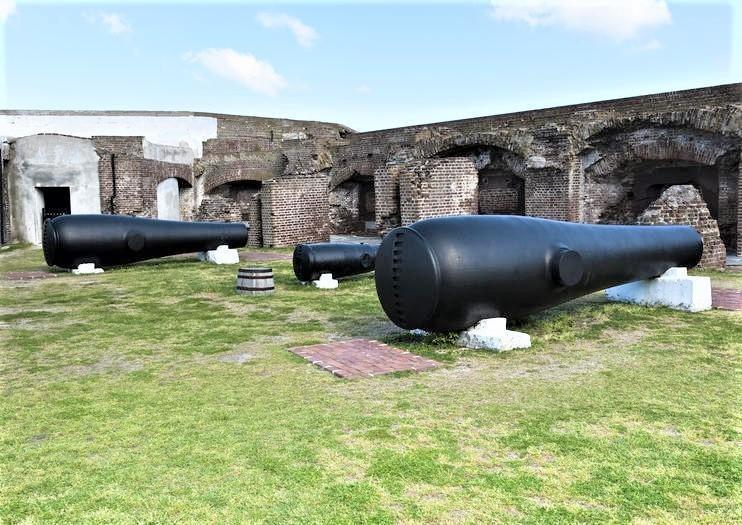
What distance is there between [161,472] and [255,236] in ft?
50.2

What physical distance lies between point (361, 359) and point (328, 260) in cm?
451

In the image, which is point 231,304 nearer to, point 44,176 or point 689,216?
point 689,216

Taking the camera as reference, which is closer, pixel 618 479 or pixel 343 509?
pixel 343 509

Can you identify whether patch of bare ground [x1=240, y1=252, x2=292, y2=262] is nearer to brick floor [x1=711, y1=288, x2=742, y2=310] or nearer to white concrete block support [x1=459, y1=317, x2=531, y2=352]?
brick floor [x1=711, y1=288, x2=742, y2=310]

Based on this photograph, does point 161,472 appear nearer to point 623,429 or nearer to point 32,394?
point 32,394

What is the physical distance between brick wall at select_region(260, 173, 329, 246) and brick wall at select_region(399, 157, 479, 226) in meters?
4.29

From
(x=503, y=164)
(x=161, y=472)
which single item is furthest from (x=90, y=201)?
(x=161, y=472)

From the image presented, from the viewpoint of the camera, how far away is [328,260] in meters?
9.53

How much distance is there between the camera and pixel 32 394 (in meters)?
4.32

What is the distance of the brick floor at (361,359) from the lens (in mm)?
4793

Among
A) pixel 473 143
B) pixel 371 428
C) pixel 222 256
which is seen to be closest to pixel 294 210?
pixel 222 256

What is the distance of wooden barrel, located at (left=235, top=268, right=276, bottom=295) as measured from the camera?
885 cm

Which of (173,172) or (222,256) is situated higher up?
(173,172)

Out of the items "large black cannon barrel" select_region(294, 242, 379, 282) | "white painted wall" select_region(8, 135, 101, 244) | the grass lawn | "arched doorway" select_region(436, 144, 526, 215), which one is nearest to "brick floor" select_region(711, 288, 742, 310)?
the grass lawn
